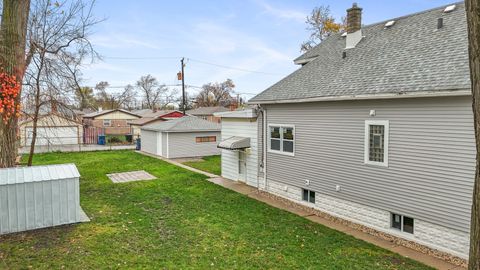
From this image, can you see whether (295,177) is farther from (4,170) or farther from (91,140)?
(91,140)

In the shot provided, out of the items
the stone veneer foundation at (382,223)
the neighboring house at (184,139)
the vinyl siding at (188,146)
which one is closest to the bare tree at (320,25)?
the neighboring house at (184,139)

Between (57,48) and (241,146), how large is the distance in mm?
8456

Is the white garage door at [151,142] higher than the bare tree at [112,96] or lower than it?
lower

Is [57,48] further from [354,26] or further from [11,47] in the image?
[354,26]

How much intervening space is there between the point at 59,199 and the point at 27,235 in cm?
108

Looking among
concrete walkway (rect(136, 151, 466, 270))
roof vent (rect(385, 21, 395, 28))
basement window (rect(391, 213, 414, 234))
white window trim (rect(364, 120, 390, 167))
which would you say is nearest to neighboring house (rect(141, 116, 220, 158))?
concrete walkway (rect(136, 151, 466, 270))

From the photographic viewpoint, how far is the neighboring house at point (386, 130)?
710 cm

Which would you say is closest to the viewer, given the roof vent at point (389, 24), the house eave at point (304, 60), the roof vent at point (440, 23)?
the roof vent at point (440, 23)

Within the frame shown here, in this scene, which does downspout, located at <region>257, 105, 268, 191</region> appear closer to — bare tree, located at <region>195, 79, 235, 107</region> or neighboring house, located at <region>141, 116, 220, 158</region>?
neighboring house, located at <region>141, 116, 220, 158</region>

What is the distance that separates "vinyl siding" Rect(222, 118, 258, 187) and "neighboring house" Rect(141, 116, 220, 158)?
837cm

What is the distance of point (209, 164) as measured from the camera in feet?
68.0

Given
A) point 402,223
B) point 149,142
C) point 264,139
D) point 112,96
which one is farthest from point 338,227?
point 112,96

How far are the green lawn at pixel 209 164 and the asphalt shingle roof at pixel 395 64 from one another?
651 cm

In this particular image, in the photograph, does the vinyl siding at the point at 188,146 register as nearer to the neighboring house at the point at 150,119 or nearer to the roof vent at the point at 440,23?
the neighboring house at the point at 150,119
